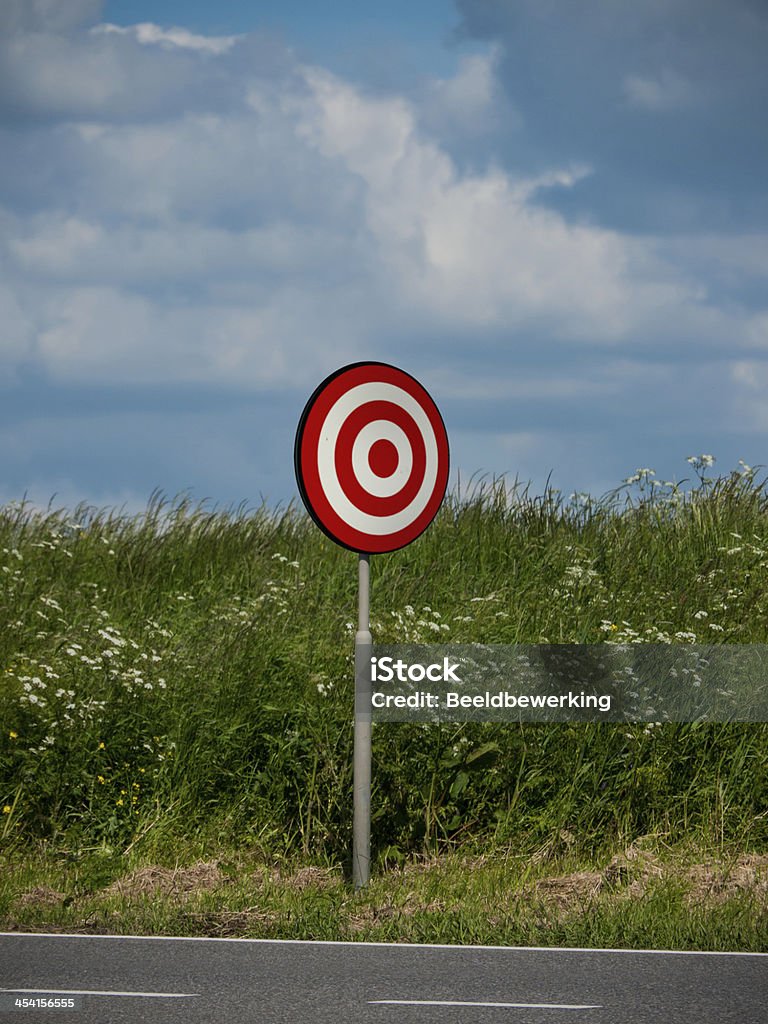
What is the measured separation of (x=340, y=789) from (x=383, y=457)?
2857 millimetres

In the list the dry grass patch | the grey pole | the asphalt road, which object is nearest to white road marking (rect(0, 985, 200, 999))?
the asphalt road

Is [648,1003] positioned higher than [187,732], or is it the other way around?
[187,732]

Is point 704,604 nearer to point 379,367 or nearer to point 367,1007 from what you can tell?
point 379,367

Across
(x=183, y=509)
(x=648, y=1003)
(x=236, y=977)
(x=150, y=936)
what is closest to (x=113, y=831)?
(x=150, y=936)

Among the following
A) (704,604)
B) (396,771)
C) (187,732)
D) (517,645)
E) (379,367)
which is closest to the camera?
(379,367)

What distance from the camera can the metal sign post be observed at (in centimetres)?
840

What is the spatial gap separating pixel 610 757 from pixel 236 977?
464 cm

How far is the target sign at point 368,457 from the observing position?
8531 mm

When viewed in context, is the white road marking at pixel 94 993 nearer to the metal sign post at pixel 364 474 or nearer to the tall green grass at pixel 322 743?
the metal sign post at pixel 364 474

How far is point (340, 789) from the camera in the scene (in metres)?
9.66

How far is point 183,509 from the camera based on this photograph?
17859 mm
